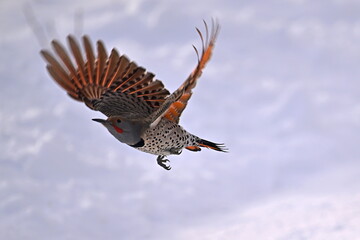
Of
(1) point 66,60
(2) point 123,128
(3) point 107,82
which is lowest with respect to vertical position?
(2) point 123,128

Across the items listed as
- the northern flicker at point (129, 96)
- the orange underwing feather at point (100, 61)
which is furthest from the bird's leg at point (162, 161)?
the orange underwing feather at point (100, 61)

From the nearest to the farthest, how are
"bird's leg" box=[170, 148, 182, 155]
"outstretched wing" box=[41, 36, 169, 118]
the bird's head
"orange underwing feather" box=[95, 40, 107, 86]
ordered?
"orange underwing feather" box=[95, 40, 107, 86]
"outstretched wing" box=[41, 36, 169, 118]
the bird's head
"bird's leg" box=[170, 148, 182, 155]

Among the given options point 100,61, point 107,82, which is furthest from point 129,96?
point 100,61

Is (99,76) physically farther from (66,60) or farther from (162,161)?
(162,161)

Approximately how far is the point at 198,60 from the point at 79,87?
5.66ft

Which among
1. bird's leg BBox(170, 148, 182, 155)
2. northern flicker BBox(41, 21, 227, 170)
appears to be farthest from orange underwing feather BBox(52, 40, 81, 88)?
bird's leg BBox(170, 148, 182, 155)

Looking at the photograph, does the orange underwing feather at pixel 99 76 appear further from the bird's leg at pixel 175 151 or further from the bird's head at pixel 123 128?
the bird's leg at pixel 175 151

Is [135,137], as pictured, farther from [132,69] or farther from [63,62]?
[63,62]

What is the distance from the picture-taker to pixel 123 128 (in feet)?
21.5

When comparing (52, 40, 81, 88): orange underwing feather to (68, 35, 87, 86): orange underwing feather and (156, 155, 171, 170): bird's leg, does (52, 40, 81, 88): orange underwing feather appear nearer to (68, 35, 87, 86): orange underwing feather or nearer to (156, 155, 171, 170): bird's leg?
(68, 35, 87, 86): orange underwing feather

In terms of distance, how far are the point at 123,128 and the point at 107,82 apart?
59cm

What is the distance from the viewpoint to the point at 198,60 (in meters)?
5.75

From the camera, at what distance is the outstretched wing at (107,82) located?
5977mm

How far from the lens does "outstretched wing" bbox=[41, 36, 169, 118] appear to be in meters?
5.98
